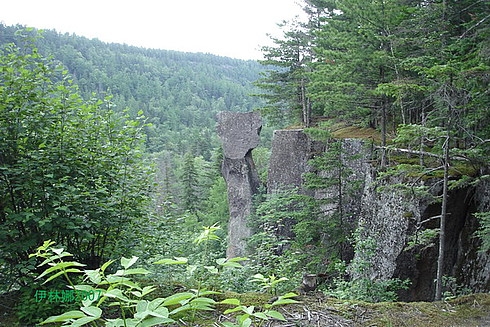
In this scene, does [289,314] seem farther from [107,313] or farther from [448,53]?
[448,53]

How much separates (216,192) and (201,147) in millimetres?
21970

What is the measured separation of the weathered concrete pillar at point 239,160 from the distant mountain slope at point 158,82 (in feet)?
149

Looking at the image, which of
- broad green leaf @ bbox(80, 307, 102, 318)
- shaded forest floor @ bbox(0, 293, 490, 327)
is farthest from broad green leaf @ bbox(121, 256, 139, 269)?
shaded forest floor @ bbox(0, 293, 490, 327)

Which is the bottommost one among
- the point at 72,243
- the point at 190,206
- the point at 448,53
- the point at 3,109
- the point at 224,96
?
the point at 190,206

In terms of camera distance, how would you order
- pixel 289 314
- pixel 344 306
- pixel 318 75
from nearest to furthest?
pixel 289 314, pixel 344 306, pixel 318 75

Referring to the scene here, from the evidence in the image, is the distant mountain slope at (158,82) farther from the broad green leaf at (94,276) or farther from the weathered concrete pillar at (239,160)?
the broad green leaf at (94,276)

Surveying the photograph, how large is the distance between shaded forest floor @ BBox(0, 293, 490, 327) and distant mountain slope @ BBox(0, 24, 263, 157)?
5986cm

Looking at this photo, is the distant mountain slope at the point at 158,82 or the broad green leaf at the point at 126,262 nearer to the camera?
the broad green leaf at the point at 126,262

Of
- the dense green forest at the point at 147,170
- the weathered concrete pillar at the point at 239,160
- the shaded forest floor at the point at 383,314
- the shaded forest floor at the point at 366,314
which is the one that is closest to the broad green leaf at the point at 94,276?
the dense green forest at the point at 147,170

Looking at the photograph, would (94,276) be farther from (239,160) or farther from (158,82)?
(158,82)

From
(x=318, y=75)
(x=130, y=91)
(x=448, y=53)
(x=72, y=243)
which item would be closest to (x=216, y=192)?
(x=318, y=75)

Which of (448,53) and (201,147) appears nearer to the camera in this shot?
(448,53)

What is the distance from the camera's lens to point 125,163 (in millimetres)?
3816

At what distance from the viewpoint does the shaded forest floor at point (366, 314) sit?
2.47 m
